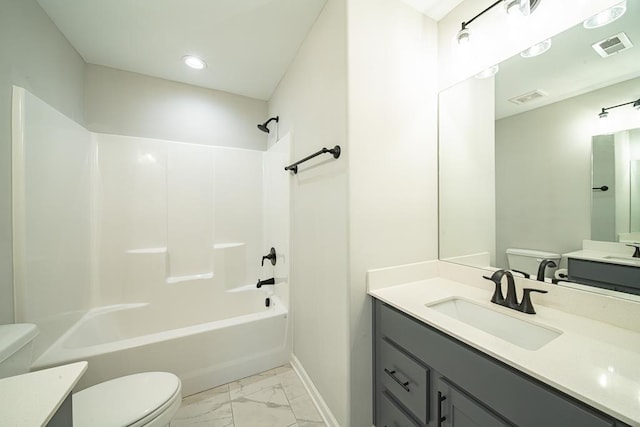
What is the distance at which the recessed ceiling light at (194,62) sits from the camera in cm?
183

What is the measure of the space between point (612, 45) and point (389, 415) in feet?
6.13

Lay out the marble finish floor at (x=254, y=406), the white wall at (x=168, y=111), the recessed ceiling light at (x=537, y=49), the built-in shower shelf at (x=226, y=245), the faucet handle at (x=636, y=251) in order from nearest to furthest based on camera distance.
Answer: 1. the faucet handle at (x=636, y=251)
2. the recessed ceiling light at (x=537, y=49)
3. the marble finish floor at (x=254, y=406)
4. the white wall at (x=168, y=111)
5. the built-in shower shelf at (x=226, y=245)

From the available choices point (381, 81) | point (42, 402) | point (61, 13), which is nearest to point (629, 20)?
point (381, 81)

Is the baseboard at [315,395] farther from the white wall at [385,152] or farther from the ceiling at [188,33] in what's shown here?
the ceiling at [188,33]

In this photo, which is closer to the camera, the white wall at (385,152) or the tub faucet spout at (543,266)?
the tub faucet spout at (543,266)

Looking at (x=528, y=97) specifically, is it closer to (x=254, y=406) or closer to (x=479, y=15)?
(x=479, y=15)

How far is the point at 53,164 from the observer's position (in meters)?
1.46

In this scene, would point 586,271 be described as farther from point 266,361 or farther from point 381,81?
point 266,361

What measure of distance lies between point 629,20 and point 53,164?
9.83 feet

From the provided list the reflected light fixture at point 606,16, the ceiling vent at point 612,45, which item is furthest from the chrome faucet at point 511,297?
the reflected light fixture at point 606,16

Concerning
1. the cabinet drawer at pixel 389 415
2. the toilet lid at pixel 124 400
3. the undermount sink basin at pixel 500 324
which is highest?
the undermount sink basin at pixel 500 324

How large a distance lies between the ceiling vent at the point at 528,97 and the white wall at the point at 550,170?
0.07 meters

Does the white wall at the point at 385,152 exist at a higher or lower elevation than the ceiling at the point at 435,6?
lower

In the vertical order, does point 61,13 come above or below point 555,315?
above
